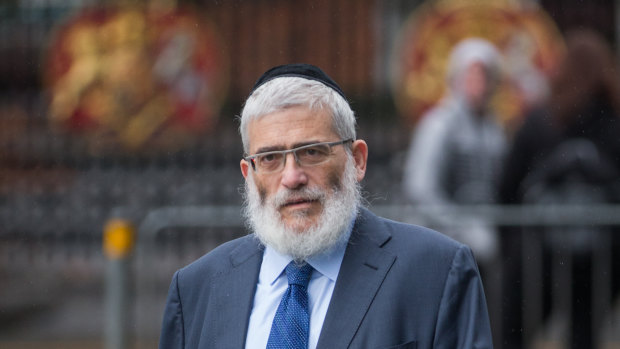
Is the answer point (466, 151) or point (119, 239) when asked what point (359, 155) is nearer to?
point (466, 151)

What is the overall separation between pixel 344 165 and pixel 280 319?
18.1 inches

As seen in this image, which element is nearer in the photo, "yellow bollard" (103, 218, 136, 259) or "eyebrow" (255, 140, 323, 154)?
"eyebrow" (255, 140, 323, 154)

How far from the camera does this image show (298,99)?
7.75 ft

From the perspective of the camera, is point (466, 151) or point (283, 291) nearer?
point (283, 291)

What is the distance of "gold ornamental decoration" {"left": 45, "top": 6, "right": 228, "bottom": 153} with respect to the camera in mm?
9578

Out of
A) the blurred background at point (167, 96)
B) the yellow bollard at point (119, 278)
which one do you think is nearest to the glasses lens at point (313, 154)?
the yellow bollard at point (119, 278)

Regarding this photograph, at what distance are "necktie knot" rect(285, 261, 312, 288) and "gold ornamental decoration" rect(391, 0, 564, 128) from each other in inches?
255

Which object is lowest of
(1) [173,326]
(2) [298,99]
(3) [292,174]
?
(1) [173,326]

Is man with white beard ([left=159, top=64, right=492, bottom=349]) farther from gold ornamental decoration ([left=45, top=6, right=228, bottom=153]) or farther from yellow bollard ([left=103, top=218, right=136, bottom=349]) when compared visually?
gold ornamental decoration ([left=45, top=6, right=228, bottom=153])

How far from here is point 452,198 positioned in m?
5.31

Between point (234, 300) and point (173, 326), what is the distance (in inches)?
9.0

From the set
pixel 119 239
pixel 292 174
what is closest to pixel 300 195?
pixel 292 174

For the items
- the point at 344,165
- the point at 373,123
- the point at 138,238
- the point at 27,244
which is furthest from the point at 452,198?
the point at 27,244

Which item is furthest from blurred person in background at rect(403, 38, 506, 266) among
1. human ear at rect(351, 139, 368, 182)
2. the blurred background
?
human ear at rect(351, 139, 368, 182)
